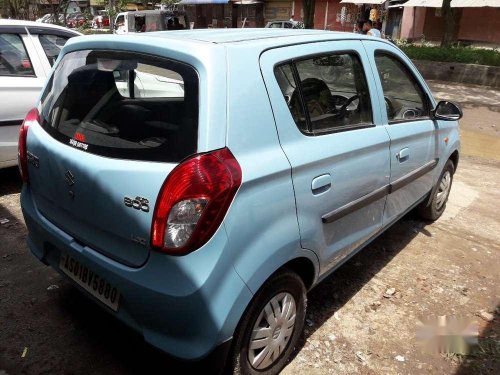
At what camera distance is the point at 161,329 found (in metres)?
1.91

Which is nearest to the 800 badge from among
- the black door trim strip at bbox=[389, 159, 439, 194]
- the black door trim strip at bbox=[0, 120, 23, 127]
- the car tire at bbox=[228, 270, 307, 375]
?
the car tire at bbox=[228, 270, 307, 375]

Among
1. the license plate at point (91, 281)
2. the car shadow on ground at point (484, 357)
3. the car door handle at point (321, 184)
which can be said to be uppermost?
the car door handle at point (321, 184)

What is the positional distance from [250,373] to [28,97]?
3.68 meters

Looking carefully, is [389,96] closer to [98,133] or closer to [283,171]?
[283,171]

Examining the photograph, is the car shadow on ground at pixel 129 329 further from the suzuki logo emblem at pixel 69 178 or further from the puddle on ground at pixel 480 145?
the puddle on ground at pixel 480 145

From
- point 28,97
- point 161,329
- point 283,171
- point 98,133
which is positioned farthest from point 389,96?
point 28,97

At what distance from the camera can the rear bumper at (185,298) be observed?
179 centimetres

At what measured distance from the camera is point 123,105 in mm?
2172

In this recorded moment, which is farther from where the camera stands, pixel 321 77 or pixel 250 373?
pixel 321 77

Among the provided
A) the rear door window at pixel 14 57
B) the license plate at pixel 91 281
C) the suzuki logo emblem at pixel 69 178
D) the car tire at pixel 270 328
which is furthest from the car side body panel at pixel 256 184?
the rear door window at pixel 14 57

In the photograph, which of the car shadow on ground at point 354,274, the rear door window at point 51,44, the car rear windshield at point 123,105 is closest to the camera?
the car rear windshield at point 123,105

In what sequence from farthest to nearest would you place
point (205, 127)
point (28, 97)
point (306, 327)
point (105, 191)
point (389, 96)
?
point (28, 97) → point (389, 96) → point (306, 327) → point (105, 191) → point (205, 127)

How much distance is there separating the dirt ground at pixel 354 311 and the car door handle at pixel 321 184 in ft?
3.19

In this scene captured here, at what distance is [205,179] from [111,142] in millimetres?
535
